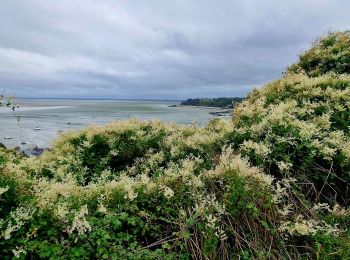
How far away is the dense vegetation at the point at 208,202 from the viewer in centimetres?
409

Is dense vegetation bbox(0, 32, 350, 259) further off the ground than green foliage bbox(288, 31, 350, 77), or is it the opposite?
green foliage bbox(288, 31, 350, 77)

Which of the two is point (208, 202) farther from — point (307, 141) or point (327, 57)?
point (327, 57)

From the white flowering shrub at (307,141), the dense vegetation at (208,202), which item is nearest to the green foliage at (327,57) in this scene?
the white flowering shrub at (307,141)

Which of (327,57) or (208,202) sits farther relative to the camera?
(327,57)

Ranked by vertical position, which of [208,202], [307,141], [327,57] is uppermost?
[327,57]

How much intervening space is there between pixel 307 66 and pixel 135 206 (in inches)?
365

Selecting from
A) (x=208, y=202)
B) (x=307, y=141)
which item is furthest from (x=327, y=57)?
(x=208, y=202)

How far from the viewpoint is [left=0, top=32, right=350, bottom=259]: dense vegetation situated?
13.4ft

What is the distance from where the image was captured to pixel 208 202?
467cm

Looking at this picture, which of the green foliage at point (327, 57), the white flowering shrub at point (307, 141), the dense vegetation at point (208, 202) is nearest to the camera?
the dense vegetation at point (208, 202)

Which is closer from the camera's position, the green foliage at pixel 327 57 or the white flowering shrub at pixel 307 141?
the white flowering shrub at pixel 307 141

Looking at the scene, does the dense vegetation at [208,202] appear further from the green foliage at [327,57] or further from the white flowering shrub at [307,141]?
the green foliage at [327,57]

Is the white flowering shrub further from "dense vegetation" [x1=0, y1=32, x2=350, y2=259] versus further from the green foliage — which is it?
the green foliage

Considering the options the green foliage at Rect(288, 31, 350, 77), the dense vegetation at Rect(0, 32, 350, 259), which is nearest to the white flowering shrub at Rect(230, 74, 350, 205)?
the dense vegetation at Rect(0, 32, 350, 259)
